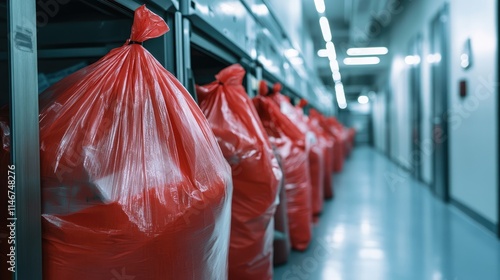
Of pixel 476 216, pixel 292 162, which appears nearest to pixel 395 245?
pixel 292 162

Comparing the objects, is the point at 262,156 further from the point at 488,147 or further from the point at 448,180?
the point at 448,180

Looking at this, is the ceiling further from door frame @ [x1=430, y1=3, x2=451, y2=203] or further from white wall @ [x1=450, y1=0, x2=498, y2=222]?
white wall @ [x1=450, y1=0, x2=498, y2=222]

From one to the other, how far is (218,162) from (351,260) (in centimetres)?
170

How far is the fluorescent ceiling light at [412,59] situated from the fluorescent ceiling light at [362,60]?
13.0 feet

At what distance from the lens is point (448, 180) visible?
4625 mm

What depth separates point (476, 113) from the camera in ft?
11.8

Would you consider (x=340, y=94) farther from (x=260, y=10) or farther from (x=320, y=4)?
(x=260, y=10)

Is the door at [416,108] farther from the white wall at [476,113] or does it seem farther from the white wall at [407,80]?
the white wall at [476,113]

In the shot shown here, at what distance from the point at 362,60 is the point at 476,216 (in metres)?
9.28

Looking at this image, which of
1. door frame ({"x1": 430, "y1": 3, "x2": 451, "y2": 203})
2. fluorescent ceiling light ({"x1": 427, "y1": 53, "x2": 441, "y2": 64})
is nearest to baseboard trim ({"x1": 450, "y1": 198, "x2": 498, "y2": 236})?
door frame ({"x1": 430, "y1": 3, "x2": 451, "y2": 203})

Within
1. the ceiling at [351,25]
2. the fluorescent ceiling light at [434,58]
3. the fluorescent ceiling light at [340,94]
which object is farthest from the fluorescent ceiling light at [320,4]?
the fluorescent ceiling light at [340,94]

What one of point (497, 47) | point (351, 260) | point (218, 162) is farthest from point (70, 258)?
point (497, 47)

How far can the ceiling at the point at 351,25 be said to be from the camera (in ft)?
23.8

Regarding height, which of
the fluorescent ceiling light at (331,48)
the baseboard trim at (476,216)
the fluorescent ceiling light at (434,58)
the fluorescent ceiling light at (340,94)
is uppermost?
the fluorescent ceiling light at (340,94)
